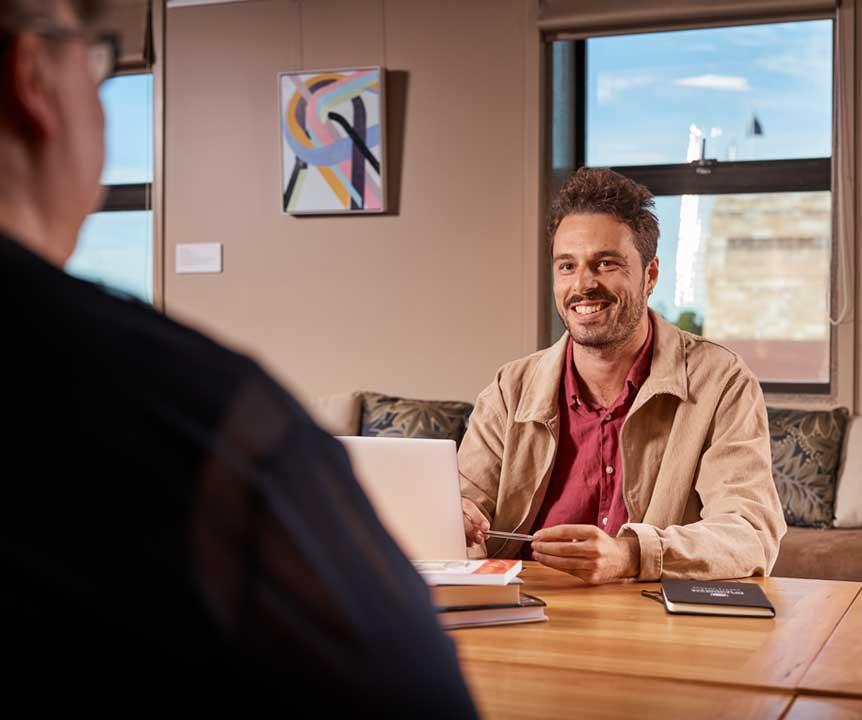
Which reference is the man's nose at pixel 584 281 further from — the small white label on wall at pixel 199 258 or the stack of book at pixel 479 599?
the small white label on wall at pixel 199 258

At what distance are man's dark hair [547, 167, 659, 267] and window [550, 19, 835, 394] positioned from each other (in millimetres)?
2319

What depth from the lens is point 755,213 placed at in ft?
15.5

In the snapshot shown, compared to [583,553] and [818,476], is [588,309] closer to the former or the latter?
[583,553]

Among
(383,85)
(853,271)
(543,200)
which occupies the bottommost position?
(853,271)

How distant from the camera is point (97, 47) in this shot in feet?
1.72

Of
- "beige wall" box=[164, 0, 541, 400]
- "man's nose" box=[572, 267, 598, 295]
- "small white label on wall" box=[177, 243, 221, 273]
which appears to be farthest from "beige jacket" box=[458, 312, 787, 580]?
"small white label on wall" box=[177, 243, 221, 273]

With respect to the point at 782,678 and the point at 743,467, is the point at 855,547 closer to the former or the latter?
the point at 743,467

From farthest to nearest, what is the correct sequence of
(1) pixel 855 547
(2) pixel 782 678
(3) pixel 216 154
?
(3) pixel 216 154 < (1) pixel 855 547 < (2) pixel 782 678

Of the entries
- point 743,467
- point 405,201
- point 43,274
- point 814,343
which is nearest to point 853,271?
point 814,343

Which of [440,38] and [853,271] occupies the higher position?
[440,38]

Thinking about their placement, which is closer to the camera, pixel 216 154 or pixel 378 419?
pixel 378 419

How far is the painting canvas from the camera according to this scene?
500 centimetres

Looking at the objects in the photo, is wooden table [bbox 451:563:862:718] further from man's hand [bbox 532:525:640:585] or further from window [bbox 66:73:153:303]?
window [bbox 66:73:153:303]

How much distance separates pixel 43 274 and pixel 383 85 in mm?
4690
